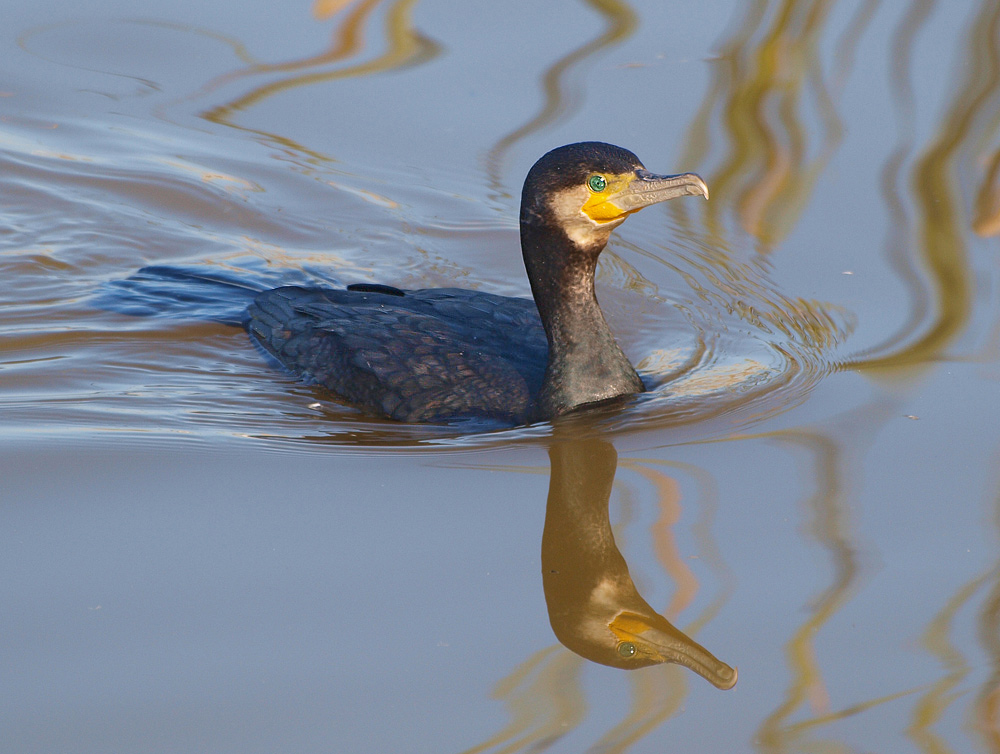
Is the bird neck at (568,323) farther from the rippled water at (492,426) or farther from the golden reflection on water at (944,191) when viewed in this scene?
the golden reflection on water at (944,191)

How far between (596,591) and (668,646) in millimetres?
390

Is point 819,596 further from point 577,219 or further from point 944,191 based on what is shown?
point 944,191

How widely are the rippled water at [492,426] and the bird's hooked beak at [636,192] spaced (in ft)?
2.61

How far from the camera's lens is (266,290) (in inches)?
247

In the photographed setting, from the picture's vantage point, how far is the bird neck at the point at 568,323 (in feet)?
16.1

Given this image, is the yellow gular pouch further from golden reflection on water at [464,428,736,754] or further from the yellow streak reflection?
the yellow streak reflection

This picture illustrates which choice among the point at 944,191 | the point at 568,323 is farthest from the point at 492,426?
the point at 944,191

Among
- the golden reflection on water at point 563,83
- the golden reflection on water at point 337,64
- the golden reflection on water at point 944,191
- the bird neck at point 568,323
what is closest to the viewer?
the bird neck at point 568,323

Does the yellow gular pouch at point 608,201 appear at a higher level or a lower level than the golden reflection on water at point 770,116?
lower

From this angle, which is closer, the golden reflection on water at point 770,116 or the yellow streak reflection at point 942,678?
the yellow streak reflection at point 942,678

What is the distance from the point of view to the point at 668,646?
11.0 feet

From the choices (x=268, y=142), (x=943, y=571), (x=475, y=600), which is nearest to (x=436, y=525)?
(x=475, y=600)

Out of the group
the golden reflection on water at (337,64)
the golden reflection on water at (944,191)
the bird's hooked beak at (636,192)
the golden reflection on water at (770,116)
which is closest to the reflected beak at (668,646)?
the bird's hooked beak at (636,192)

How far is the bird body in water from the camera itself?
4.67 metres
